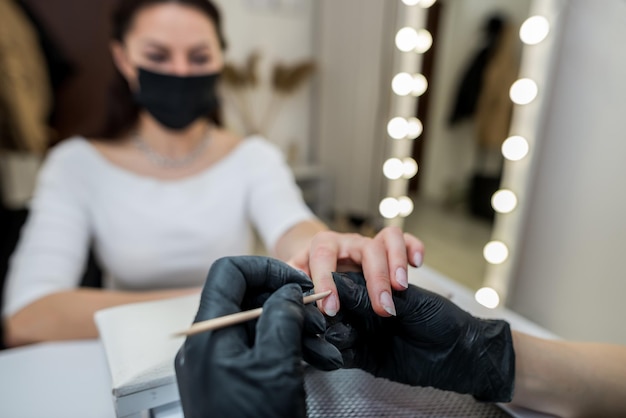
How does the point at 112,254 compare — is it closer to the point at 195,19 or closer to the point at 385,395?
the point at 195,19

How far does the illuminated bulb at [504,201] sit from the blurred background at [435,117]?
16 millimetres

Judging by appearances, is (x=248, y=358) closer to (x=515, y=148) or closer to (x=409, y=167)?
(x=515, y=148)

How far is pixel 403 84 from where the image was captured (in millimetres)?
1554

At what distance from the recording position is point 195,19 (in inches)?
30.0

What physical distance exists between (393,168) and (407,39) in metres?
0.54

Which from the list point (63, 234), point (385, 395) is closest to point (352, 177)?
point (63, 234)

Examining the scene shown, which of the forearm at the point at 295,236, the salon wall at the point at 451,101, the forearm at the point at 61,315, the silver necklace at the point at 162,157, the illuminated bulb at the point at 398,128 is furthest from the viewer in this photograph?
the illuminated bulb at the point at 398,128

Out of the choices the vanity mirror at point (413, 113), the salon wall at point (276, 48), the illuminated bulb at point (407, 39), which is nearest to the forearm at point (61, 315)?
the vanity mirror at point (413, 113)

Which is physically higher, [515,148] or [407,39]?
[407,39]

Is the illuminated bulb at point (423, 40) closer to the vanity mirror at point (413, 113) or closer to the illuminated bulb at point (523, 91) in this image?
the vanity mirror at point (413, 113)

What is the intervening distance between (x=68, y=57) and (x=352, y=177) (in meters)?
1.39

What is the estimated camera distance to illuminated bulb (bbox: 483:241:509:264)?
113 cm

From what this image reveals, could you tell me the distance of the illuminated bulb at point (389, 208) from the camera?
5.41 feet

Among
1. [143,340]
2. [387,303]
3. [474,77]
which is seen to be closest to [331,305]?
[387,303]
